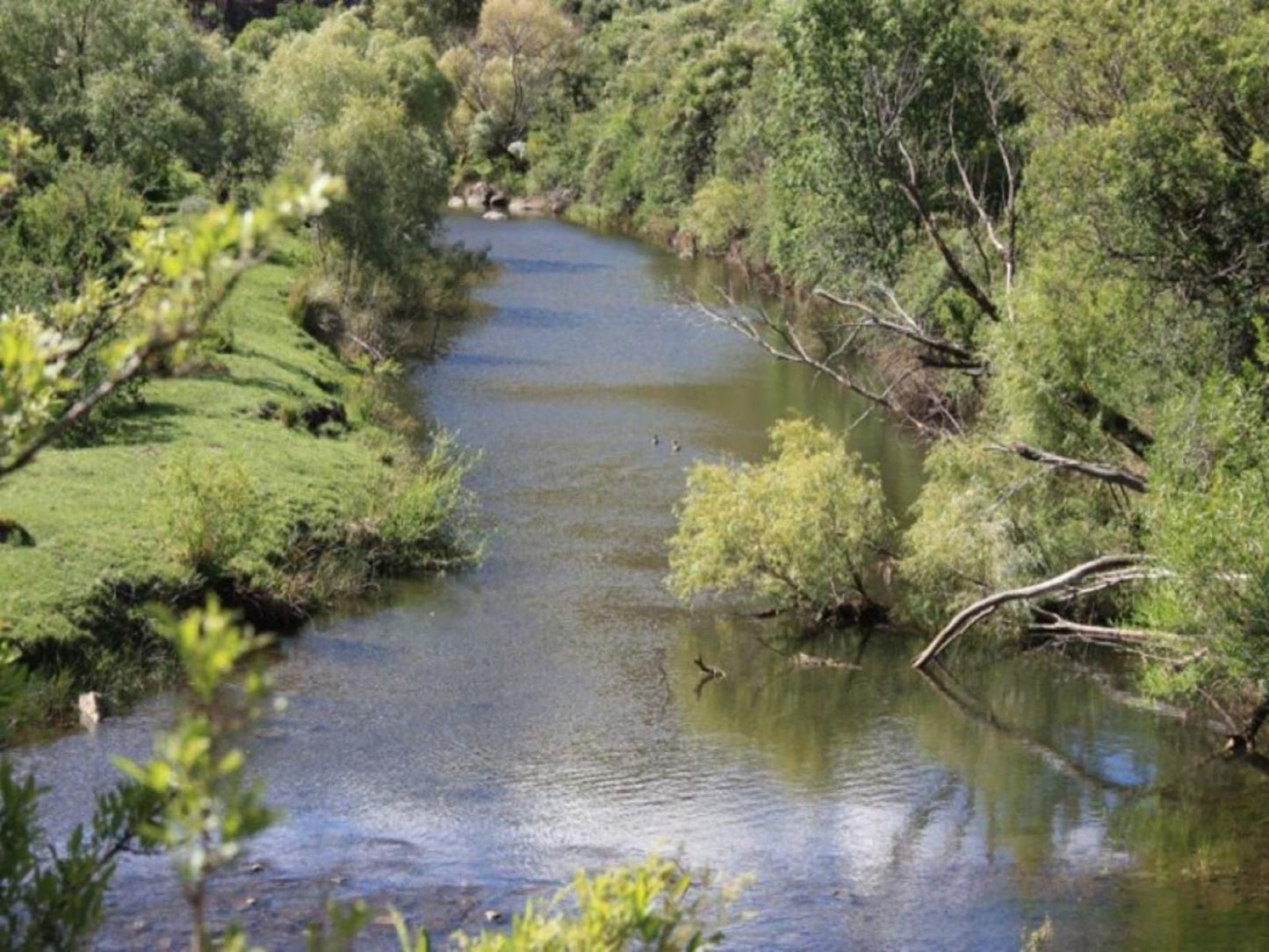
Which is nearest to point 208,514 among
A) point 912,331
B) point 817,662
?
point 817,662

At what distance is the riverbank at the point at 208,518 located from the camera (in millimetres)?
19703

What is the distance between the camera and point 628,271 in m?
58.2

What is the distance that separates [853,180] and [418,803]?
21.2 meters

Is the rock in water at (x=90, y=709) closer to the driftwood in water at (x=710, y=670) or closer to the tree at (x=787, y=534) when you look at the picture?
the driftwood in water at (x=710, y=670)

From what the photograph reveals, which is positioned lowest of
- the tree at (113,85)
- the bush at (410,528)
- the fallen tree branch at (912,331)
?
the bush at (410,528)

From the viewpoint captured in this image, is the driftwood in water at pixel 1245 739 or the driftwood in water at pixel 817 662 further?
the driftwood in water at pixel 817 662

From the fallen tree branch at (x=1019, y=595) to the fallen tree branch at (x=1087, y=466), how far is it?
104cm

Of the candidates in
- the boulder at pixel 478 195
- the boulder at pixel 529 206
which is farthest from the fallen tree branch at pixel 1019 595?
the boulder at pixel 478 195

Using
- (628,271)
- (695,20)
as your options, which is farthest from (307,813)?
(695,20)

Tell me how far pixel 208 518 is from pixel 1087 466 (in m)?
11.8

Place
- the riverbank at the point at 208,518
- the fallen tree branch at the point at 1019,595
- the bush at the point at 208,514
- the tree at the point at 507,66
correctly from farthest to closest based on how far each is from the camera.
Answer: the tree at the point at 507,66 → the bush at the point at 208,514 → the fallen tree branch at the point at 1019,595 → the riverbank at the point at 208,518

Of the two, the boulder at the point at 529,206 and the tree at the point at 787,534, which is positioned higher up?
the boulder at the point at 529,206

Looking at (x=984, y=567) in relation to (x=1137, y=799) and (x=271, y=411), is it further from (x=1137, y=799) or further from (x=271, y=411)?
(x=271, y=411)

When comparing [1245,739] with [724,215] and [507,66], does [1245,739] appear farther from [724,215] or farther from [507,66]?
[507,66]
